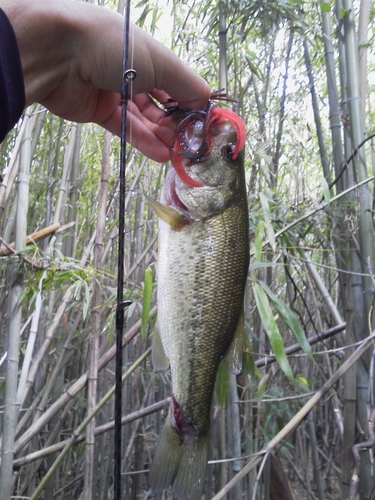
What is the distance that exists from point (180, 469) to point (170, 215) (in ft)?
1.51

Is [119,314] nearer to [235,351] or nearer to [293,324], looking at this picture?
[235,351]

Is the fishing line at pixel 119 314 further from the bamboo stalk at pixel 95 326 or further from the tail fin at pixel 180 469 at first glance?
the bamboo stalk at pixel 95 326

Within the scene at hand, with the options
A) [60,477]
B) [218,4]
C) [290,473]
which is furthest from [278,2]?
[290,473]

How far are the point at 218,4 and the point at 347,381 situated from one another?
4.30 ft

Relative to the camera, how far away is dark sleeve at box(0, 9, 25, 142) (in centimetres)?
69

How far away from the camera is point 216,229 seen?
0.94 metres

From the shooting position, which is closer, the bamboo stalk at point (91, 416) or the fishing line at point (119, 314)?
the fishing line at point (119, 314)

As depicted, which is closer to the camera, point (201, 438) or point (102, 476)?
point (201, 438)

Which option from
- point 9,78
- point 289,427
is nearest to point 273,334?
point 289,427

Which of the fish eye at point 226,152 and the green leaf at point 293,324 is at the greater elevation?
the fish eye at point 226,152

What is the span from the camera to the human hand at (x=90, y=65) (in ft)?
2.67

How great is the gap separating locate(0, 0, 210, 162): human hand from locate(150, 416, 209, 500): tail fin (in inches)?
24.4

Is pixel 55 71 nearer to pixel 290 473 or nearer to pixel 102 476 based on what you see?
pixel 102 476

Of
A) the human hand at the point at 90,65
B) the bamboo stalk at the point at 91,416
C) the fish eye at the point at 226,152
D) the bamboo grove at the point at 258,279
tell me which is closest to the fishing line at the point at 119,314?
the human hand at the point at 90,65
